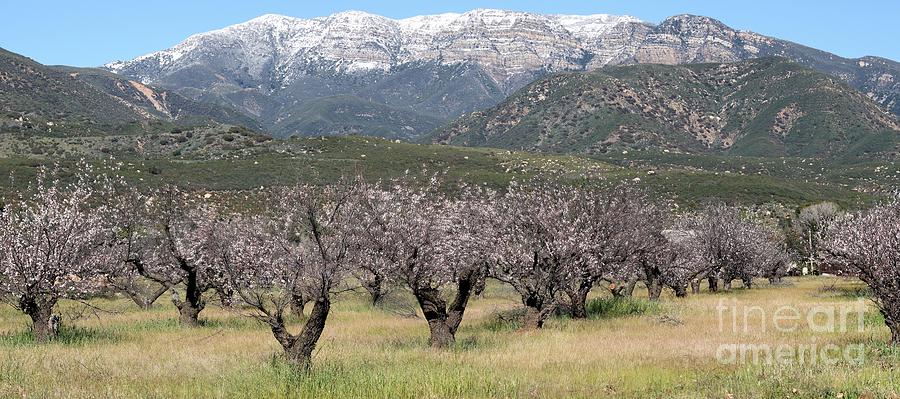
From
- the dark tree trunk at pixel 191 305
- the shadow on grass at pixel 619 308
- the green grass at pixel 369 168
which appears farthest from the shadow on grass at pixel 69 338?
the green grass at pixel 369 168

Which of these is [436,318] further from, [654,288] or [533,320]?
[654,288]

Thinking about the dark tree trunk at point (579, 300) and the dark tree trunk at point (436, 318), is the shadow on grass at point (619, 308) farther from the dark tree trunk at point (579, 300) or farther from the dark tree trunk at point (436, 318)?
the dark tree trunk at point (436, 318)

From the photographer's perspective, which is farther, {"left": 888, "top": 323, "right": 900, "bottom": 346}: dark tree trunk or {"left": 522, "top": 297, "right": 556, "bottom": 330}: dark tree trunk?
{"left": 522, "top": 297, "right": 556, "bottom": 330}: dark tree trunk

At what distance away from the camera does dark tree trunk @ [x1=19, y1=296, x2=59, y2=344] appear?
65.8 feet

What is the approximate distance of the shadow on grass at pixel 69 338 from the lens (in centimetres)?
1981

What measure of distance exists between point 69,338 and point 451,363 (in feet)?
40.5

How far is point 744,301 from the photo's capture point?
117 feet

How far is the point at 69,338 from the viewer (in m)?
20.8

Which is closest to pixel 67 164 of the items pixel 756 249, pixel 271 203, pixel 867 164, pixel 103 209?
pixel 103 209

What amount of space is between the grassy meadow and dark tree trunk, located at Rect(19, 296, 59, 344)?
505 millimetres

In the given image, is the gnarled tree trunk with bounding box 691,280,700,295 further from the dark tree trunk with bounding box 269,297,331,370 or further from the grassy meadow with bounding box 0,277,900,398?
the dark tree trunk with bounding box 269,297,331,370

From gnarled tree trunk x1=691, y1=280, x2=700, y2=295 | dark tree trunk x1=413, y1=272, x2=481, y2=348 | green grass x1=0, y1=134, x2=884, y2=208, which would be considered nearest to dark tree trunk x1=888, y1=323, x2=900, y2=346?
dark tree trunk x1=413, y1=272, x2=481, y2=348

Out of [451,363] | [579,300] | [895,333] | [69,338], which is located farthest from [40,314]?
[895,333]

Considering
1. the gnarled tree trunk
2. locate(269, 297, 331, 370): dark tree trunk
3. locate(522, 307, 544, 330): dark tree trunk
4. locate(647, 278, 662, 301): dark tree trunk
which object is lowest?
the gnarled tree trunk
